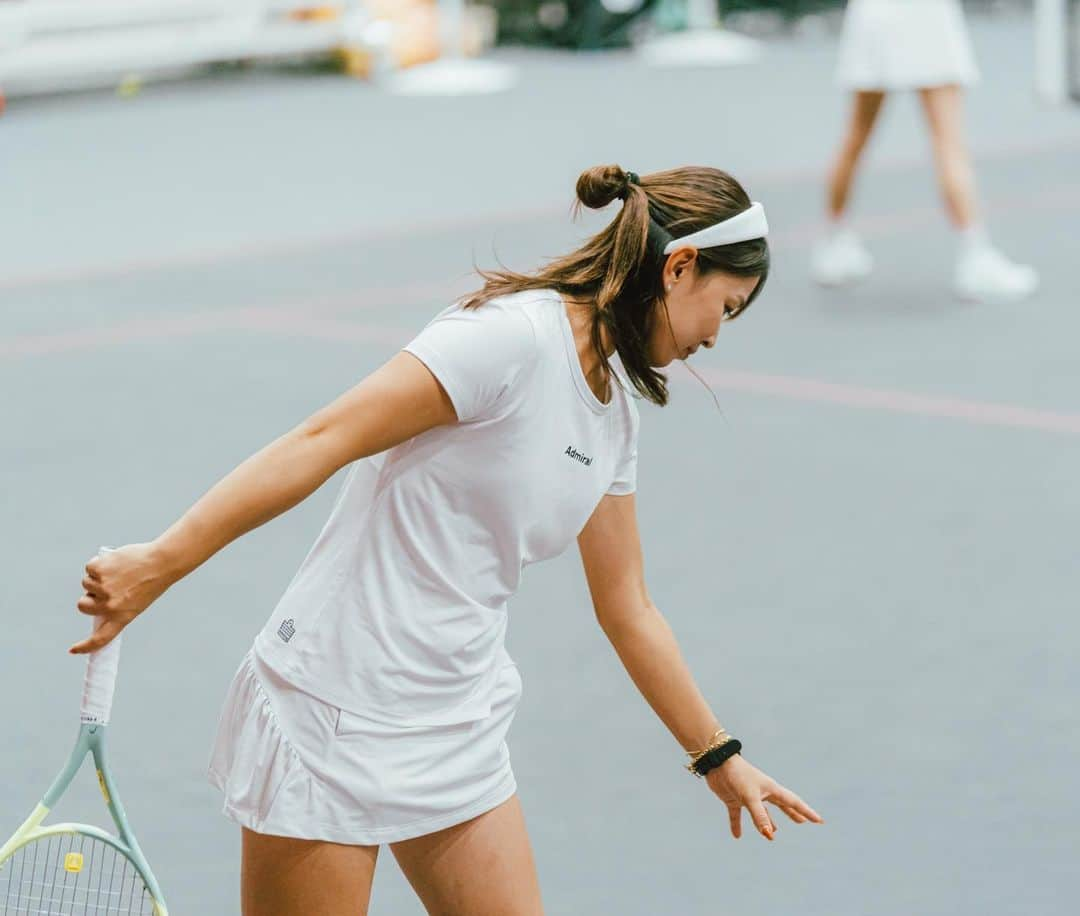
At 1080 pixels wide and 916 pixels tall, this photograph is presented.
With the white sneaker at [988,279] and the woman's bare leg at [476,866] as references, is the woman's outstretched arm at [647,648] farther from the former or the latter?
the white sneaker at [988,279]

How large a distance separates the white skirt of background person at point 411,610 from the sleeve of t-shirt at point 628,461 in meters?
0.08

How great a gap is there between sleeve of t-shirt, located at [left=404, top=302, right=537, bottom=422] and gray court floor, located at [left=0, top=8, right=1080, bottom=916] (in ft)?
4.54

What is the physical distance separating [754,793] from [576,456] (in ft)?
1.90

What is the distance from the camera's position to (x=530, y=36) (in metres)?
19.0

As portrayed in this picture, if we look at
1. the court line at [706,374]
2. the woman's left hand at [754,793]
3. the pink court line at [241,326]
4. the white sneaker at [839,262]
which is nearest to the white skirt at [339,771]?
the woman's left hand at [754,793]

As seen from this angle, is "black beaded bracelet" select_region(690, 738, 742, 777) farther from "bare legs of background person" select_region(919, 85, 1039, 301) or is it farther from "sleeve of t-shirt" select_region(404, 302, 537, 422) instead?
"bare legs of background person" select_region(919, 85, 1039, 301)

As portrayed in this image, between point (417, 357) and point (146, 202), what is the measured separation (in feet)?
30.2

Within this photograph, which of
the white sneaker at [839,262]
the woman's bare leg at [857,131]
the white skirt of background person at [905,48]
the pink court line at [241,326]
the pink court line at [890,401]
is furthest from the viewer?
the white sneaker at [839,262]

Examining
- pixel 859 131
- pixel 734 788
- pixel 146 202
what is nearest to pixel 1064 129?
pixel 859 131

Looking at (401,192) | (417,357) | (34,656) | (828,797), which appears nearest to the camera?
(417,357)

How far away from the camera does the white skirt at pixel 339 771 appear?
2.40m

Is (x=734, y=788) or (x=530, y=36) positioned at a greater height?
(x=734, y=788)

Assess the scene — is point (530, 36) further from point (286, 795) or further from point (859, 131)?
point (286, 795)

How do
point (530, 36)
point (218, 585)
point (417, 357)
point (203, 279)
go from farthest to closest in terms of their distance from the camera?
point (530, 36) → point (203, 279) → point (218, 585) → point (417, 357)
